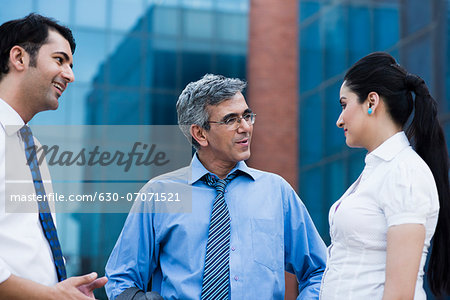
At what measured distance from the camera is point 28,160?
10.1 ft

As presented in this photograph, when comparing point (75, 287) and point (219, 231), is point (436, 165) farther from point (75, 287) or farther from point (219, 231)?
point (75, 287)

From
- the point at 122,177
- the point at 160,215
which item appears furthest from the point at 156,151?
the point at 160,215

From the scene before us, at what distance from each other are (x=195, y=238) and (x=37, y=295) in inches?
47.9

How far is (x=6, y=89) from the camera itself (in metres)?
3.16

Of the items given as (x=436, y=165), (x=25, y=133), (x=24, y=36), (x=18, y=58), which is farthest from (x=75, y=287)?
(x=436, y=165)

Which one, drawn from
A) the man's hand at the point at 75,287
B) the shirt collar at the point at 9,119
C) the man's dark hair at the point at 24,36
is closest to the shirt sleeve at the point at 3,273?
the man's hand at the point at 75,287

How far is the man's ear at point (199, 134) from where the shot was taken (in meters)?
4.05

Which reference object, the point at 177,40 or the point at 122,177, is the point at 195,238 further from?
the point at 177,40

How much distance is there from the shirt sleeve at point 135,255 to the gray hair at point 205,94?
2.07 feet

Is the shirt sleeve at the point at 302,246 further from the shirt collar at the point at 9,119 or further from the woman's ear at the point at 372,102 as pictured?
the shirt collar at the point at 9,119

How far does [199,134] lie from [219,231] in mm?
696

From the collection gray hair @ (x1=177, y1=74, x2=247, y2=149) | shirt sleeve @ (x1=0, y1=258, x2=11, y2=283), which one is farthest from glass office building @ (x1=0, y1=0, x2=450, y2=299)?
shirt sleeve @ (x1=0, y1=258, x2=11, y2=283)

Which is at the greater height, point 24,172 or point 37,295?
point 24,172

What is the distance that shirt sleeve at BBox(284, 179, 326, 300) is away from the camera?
3801mm
